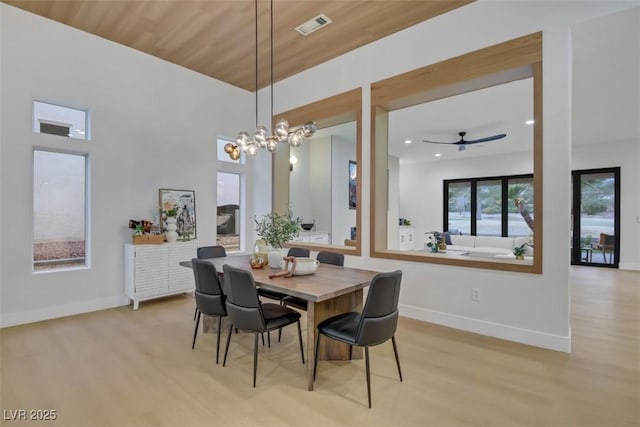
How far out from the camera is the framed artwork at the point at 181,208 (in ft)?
14.9

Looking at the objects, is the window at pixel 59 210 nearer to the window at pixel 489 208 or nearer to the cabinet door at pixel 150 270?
the cabinet door at pixel 150 270

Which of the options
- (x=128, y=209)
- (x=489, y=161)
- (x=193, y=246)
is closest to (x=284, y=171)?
(x=193, y=246)

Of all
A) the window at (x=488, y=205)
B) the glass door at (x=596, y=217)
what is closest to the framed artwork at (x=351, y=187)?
the window at (x=488, y=205)

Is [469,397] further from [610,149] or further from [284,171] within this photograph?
[610,149]

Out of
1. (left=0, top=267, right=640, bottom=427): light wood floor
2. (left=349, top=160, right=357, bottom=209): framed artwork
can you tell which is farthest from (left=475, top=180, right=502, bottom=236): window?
(left=0, top=267, right=640, bottom=427): light wood floor

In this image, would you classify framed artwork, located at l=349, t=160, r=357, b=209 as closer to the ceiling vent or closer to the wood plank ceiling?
the wood plank ceiling

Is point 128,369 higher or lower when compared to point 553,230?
lower

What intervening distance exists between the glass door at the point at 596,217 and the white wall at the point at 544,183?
6230mm

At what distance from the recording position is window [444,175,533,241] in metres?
8.42

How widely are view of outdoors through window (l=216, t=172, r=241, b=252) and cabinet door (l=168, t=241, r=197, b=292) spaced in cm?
85

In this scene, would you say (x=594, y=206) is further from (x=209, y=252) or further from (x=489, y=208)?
(x=209, y=252)

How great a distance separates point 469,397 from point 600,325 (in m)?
2.51

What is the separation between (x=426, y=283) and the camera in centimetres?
365

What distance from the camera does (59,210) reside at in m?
3.83
